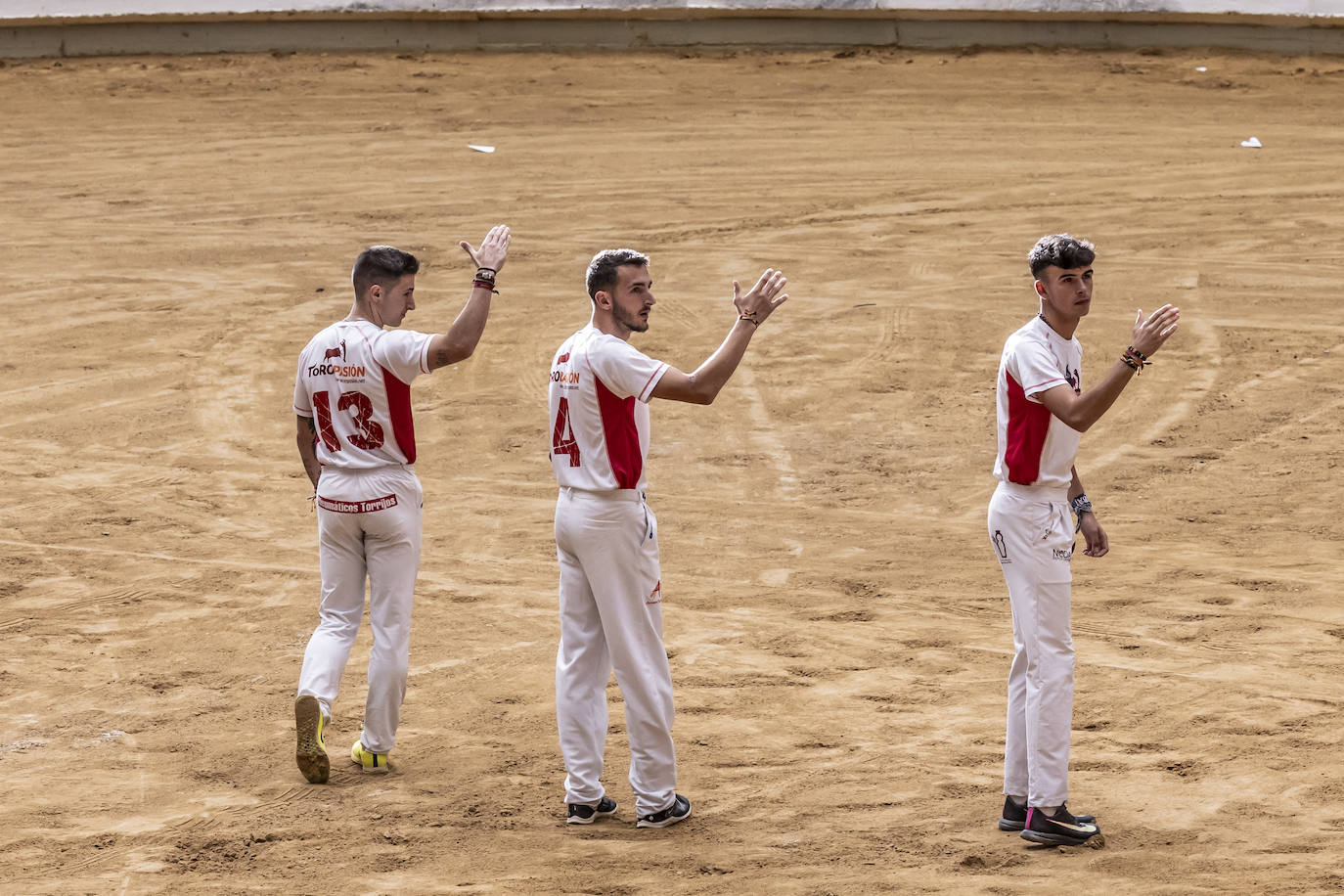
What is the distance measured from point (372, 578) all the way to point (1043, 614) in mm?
3052

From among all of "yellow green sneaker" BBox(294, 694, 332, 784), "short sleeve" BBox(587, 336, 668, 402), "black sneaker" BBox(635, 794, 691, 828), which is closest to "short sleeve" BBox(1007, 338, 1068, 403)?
"short sleeve" BBox(587, 336, 668, 402)

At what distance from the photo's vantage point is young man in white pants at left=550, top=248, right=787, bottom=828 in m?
5.96

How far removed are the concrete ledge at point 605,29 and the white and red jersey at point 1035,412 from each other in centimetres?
2025

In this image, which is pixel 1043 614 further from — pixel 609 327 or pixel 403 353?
pixel 403 353

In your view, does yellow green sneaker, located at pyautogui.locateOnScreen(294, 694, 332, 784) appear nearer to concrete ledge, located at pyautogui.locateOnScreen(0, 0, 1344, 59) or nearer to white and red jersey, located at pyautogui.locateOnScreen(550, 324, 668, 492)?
white and red jersey, located at pyautogui.locateOnScreen(550, 324, 668, 492)

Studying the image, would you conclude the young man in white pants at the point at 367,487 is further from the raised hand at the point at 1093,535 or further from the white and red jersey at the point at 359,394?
the raised hand at the point at 1093,535

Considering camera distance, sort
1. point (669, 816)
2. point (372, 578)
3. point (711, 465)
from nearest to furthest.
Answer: point (669, 816) → point (372, 578) → point (711, 465)

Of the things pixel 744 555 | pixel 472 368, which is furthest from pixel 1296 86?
pixel 744 555

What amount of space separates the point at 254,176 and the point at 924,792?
16137mm

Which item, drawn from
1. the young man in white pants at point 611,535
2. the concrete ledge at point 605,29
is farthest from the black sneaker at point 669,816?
the concrete ledge at point 605,29

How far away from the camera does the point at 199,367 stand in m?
14.4

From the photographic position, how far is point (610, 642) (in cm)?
610

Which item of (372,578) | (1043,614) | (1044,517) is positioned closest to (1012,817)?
(1043,614)

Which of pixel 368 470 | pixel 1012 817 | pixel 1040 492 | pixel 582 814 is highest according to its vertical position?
pixel 1040 492
